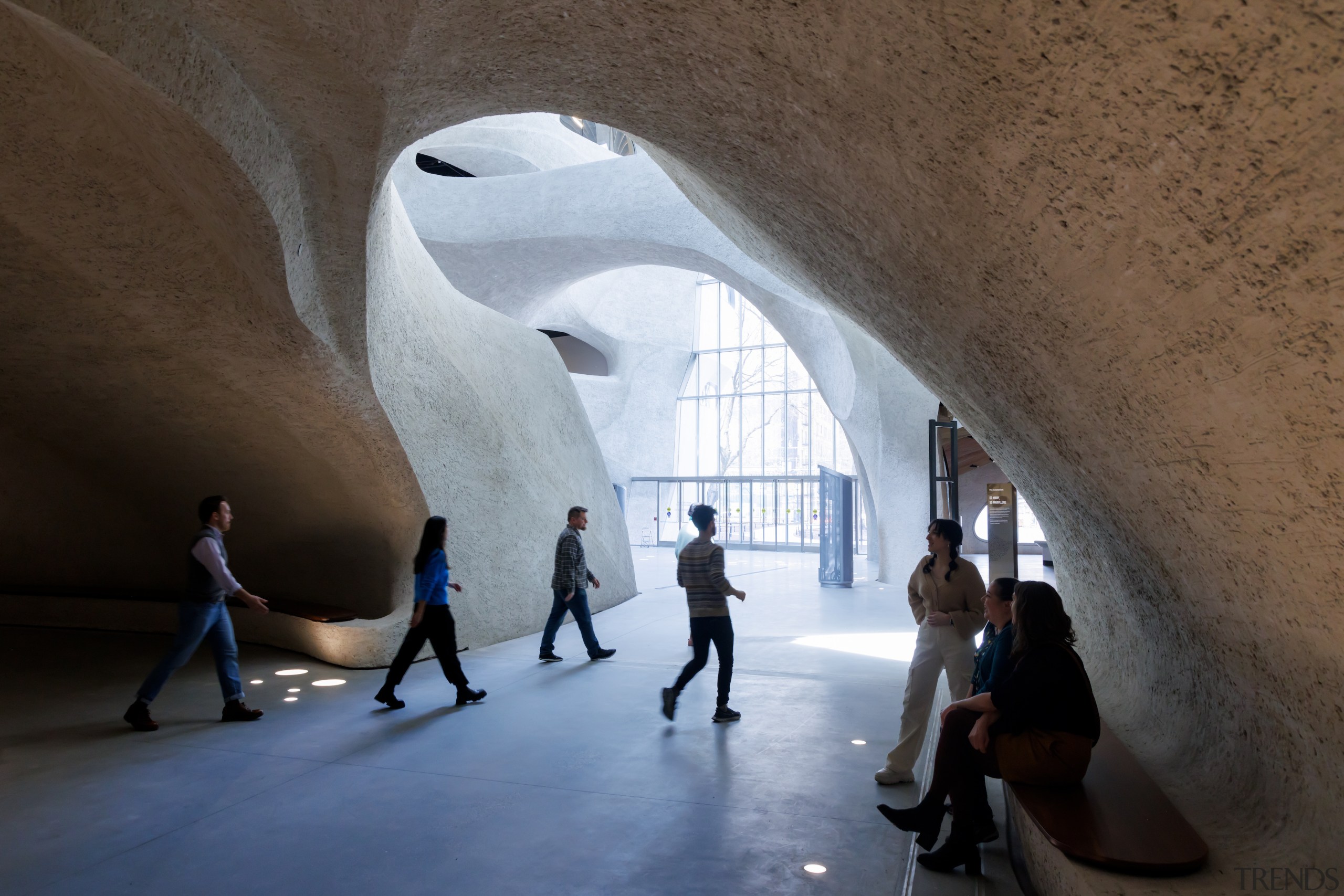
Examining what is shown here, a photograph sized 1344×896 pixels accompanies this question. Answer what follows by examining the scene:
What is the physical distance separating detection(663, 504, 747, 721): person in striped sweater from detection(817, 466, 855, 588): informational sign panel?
9014 mm

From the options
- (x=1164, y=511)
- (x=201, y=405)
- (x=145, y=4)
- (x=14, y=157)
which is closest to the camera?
(x=1164, y=511)

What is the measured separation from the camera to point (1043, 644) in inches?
129

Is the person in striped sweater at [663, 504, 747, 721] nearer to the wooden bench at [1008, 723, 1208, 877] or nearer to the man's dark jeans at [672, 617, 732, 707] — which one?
the man's dark jeans at [672, 617, 732, 707]

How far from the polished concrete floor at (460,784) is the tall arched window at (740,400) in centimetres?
2222

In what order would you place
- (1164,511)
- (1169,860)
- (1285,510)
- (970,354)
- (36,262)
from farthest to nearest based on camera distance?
(36,262) < (970,354) < (1164,511) < (1169,860) < (1285,510)

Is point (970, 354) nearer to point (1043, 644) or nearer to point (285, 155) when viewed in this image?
point (1043, 644)

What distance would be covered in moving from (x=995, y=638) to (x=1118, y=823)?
39.0 inches

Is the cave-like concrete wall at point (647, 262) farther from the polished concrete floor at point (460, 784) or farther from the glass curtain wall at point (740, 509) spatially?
the glass curtain wall at point (740, 509)

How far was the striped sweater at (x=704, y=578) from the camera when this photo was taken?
226 inches

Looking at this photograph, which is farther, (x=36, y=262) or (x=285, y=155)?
(x=36, y=262)

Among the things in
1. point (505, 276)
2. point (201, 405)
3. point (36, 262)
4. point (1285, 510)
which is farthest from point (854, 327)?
point (1285, 510)

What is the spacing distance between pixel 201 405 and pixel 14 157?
9.68 feet

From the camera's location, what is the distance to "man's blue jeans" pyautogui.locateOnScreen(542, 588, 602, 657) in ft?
25.9

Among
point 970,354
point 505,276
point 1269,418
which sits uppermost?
point 505,276
